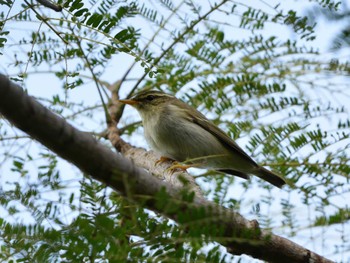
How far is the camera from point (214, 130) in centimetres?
564

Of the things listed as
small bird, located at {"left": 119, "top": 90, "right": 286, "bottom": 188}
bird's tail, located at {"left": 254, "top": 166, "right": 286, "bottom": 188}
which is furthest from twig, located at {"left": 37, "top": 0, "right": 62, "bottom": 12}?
small bird, located at {"left": 119, "top": 90, "right": 286, "bottom": 188}

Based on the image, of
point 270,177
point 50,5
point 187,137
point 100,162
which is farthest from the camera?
point 187,137

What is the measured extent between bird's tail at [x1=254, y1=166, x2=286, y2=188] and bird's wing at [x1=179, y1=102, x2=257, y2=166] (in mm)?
130

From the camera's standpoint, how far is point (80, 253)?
6.63 ft

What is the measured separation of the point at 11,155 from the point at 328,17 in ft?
11.7

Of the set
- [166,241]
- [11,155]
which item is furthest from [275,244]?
[11,155]

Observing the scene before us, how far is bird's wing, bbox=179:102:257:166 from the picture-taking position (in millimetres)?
5410

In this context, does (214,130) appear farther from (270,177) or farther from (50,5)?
(50,5)

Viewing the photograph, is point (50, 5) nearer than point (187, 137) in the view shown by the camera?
Yes

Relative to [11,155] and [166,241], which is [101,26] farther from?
[11,155]

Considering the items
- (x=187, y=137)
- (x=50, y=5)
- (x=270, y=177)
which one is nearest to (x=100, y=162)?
(x=50, y=5)

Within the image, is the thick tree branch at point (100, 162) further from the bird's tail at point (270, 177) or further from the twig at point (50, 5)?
the bird's tail at point (270, 177)

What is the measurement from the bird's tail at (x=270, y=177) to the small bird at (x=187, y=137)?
2 centimetres

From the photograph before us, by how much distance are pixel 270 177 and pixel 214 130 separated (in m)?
0.82
